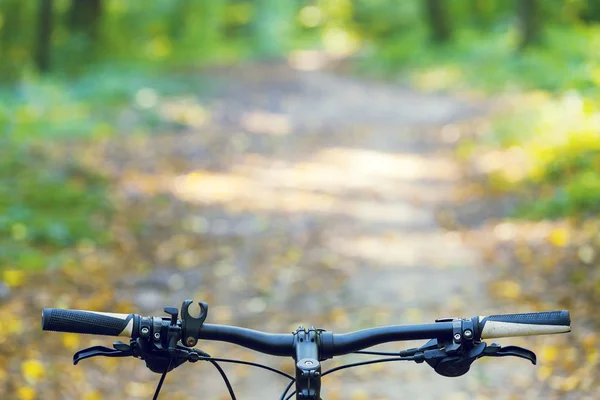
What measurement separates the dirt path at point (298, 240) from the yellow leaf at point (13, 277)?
871 millimetres

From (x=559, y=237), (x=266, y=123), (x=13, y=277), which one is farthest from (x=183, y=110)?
(x=559, y=237)

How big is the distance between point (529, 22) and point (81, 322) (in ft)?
67.3

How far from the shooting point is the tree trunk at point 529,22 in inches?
818

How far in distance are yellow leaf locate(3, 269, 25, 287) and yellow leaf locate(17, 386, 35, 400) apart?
1.87 m

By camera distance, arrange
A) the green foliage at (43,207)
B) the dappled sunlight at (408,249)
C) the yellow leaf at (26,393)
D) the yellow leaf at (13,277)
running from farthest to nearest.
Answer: the dappled sunlight at (408,249) < the green foliage at (43,207) < the yellow leaf at (13,277) < the yellow leaf at (26,393)

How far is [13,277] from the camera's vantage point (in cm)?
730

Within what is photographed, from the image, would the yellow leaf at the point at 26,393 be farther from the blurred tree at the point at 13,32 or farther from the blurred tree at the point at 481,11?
the blurred tree at the point at 481,11

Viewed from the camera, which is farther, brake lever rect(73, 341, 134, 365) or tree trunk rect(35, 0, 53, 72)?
tree trunk rect(35, 0, 53, 72)

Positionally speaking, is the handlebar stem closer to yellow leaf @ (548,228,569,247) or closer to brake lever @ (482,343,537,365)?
brake lever @ (482,343,537,365)

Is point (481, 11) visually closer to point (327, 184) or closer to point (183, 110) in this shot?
point (183, 110)

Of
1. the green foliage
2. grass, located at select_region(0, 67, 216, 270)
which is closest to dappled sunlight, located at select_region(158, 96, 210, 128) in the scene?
grass, located at select_region(0, 67, 216, 270)

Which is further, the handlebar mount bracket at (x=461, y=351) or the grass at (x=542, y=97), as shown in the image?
the grass at (x=542, y=97)

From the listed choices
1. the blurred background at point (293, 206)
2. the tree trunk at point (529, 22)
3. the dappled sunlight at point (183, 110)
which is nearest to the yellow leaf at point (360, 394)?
the blurred background at point (293, 206)

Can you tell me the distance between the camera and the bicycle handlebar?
86.2 inches
